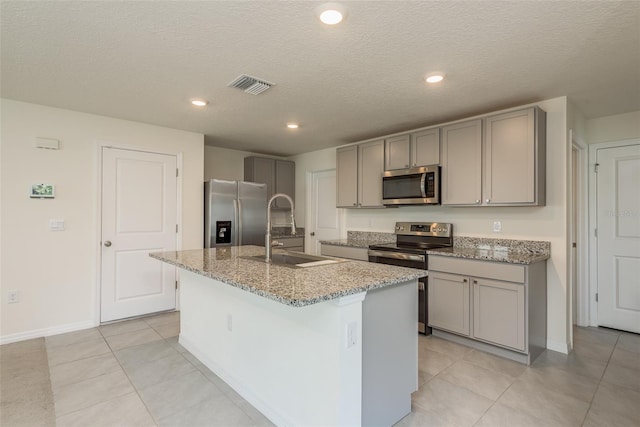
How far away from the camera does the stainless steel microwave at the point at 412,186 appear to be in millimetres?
3471

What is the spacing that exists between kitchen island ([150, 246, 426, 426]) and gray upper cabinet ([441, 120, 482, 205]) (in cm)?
165

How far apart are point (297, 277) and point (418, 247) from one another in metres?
2.16

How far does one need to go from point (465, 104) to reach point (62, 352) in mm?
4277

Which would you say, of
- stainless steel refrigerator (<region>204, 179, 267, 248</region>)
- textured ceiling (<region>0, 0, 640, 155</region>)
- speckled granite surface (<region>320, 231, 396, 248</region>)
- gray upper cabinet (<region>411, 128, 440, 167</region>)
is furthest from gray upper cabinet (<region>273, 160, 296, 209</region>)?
gray upper cabinet (<region>411, 128, 440, 167</region>)

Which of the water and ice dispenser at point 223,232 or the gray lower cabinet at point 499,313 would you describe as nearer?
the gray lower cabinet at point 499,313

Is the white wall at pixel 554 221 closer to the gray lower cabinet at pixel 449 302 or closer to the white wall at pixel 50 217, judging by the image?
the gray lower cabinet at pixel 449 302

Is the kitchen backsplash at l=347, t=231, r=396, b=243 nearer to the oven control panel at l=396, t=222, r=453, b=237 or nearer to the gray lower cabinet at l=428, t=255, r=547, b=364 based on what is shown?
the oven control panel at l=396, t=222, r=453, b=237

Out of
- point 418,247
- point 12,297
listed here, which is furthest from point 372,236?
point 12,297

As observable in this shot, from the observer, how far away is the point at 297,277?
177 cm

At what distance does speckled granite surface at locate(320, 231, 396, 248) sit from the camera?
13.9ft

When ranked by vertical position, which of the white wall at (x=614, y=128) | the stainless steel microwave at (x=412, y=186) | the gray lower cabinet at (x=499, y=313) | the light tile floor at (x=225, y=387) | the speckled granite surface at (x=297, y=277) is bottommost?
the light tile floor at (x=225, y=387)

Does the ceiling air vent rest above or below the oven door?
above

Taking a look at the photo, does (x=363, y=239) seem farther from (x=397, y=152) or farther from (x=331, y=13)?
(x=331, y=13)

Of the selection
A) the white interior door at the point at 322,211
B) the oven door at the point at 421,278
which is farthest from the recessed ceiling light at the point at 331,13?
the white interior door at the point at 322,211
